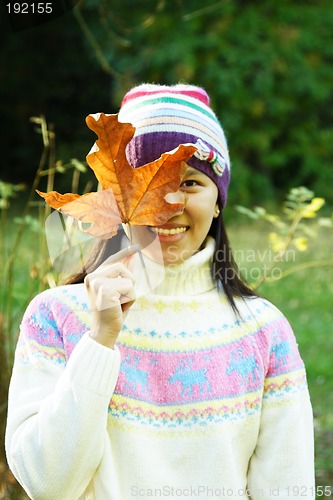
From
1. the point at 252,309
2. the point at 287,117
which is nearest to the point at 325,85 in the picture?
the point at 287,117

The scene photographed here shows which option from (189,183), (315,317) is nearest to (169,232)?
(189,183)

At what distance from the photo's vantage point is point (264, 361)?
1.48m

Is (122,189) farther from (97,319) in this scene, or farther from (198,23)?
(198,23)

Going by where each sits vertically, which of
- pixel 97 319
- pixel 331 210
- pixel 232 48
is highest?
pixel 97 319

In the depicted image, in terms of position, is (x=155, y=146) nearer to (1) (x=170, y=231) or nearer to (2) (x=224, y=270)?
(1) (x=170, y=231)

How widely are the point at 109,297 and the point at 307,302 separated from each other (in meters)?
4.81

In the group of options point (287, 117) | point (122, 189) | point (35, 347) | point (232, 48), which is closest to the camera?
point (122, 189)

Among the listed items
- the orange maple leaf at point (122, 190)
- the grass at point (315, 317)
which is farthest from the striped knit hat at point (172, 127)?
the grass at point (315, 317)

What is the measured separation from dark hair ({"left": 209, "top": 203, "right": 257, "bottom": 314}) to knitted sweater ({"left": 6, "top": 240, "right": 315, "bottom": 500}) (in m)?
0.03

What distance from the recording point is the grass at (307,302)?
2830mm

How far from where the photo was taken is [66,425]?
125cm

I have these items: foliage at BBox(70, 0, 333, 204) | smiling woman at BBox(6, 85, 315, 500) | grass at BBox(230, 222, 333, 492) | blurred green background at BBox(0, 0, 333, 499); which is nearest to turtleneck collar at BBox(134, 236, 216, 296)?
smiling woman at BBox(6, 85, 315, 500)

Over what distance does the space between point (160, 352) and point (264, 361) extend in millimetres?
199

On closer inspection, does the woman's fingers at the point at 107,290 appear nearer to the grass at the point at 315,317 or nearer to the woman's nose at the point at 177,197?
the woman's nose at the point at 177,197
